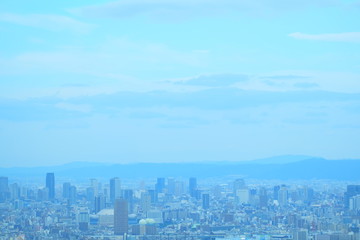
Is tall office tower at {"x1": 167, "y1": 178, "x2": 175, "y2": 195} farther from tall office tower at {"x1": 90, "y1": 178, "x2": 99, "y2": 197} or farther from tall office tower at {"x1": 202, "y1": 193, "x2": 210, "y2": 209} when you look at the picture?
tall office tower at {"x1": 90, "y1": 178, "x2": 99, "y2": 197}

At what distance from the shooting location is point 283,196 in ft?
64.4

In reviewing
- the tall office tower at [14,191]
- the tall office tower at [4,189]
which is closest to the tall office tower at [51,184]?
the tall office tower at [14,191]

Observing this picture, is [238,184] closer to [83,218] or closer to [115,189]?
[115,189]

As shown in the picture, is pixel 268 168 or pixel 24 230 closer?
pixel 24 230

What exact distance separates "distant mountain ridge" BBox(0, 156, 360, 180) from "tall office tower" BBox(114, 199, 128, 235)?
46.2 inches

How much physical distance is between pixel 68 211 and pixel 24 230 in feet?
13.4

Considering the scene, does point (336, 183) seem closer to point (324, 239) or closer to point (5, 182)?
point (324, 239)

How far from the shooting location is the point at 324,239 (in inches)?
488

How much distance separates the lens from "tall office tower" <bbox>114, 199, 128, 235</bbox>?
14.1 meters

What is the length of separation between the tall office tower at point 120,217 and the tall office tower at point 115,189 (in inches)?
29.3

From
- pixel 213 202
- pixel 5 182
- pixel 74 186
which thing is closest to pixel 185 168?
pixel 213 202

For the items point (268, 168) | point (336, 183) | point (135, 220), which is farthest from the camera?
point (268, 168)

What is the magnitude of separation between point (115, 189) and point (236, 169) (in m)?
4.44

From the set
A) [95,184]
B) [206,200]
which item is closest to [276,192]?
[206,200]
